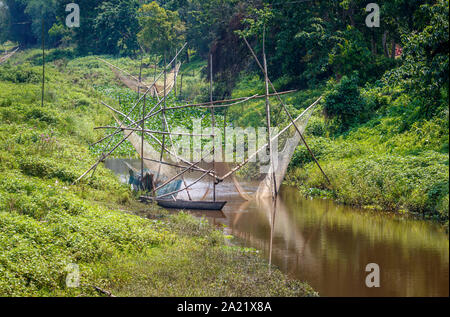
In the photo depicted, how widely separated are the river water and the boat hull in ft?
0.50

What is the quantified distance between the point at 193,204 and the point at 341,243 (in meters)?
3.60

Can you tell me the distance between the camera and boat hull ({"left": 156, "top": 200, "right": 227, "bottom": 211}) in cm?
1053

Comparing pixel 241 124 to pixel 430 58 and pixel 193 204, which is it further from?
pixel 430 58

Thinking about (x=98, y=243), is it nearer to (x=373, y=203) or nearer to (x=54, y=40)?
(x=373, y=203)

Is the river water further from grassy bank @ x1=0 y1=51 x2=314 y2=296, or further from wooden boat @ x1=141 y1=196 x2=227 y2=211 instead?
grassy bank @ x1=0 y1=51 x2=314 y2=296

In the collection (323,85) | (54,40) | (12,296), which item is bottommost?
(12,296)

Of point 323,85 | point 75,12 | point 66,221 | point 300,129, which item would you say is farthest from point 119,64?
point 66,221

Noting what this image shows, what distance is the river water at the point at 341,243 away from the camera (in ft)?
18.6

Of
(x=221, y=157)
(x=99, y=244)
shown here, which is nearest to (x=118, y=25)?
(x=221, y=157)

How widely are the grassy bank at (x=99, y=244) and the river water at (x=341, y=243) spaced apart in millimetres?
530
